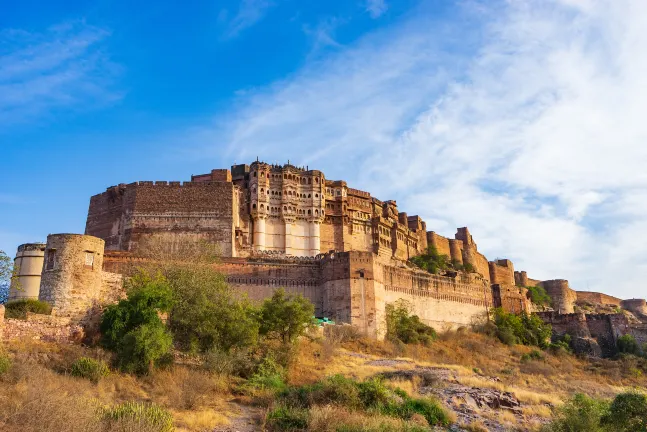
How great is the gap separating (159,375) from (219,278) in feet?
25.6

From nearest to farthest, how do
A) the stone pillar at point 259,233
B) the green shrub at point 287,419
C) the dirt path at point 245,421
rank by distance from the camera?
the dirt path at point 245,421
the green shrub at point 287,419
the stone pillar at point 259,233

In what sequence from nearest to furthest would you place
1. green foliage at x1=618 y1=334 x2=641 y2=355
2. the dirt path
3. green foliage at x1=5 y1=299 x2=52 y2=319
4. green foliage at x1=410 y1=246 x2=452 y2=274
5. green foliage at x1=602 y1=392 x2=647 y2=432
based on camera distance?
1. the dirt path
2. green foliage at x1=602 y1=392 x2=647 y2=432
3. green foliage at x1=5 y1=299 x2=52 y2=319
4. green foliage at x1=618 y1=334 x2=641 y2=355
5. green foliage at x1=410 y1=246 x2=452 y2=274

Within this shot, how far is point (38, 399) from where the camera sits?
12969 mm

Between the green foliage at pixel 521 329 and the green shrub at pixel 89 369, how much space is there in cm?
3273

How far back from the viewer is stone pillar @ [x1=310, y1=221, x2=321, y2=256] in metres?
50.3

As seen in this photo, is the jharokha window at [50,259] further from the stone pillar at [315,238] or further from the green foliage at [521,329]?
the green foliage at [521,329]

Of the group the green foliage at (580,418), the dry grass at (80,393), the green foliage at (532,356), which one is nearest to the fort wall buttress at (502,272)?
the green foliage at (532,356)

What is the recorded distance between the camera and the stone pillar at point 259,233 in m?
48.7

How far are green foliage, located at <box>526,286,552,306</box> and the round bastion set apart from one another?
5548cm

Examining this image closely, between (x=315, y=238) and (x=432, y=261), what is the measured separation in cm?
1478

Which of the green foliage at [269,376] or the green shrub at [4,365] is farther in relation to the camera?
the green foliage at [269,376]

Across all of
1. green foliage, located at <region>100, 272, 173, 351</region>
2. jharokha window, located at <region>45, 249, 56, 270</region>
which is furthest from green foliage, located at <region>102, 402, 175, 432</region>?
jharokha window, located at <region>45, 249, 56, 270</region>

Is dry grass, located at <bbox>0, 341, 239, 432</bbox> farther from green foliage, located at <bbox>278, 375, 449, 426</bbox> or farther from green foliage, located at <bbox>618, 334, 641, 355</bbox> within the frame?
green foliage, located at <bbox>618, 334, 641, 355</bbox>

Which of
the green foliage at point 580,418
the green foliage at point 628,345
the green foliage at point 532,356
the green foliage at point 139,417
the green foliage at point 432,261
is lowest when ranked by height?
the green foliage at point 580,418
